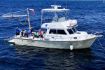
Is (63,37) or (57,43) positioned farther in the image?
(57,43)

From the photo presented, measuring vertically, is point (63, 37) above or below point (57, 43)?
above

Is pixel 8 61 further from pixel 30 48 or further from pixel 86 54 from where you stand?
pixel 86 54

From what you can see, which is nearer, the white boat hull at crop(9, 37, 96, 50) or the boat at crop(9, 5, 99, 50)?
the boat at crop(9, 5, 99, 50)

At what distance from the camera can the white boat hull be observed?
138 ft

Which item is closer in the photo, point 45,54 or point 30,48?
point 45,54

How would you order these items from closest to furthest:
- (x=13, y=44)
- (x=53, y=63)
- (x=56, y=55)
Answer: (x=53, y=63) < (x=56, y=55) < (x=13, y=44)

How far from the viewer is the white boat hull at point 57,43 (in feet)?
138

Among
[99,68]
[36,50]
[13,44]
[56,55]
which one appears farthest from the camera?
[13,44]

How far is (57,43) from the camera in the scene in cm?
4284

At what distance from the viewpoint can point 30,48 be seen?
4456 cm

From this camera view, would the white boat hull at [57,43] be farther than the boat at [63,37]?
Yes

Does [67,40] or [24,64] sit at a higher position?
[67,40]

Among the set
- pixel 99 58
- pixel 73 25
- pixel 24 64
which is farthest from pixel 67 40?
pixel 24 64

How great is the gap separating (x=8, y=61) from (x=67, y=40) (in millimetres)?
8714
